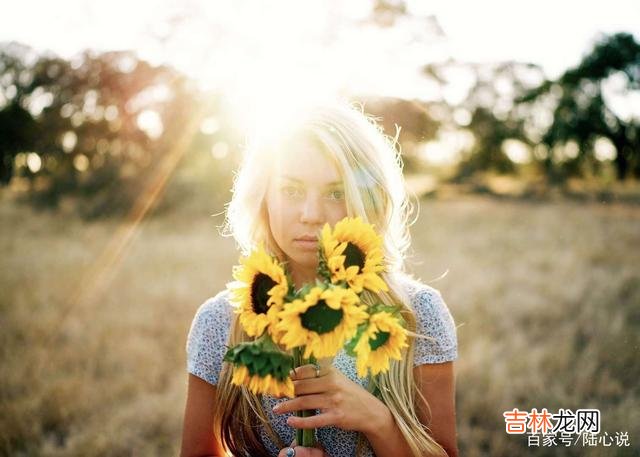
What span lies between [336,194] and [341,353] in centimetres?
66

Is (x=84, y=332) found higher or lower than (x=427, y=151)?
lower

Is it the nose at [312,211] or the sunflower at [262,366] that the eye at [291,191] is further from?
the sunflower at [262,366]

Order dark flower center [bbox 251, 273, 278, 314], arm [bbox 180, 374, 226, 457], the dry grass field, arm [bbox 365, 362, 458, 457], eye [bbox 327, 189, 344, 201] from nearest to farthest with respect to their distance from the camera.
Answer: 1. dark flower center [bbox 251, 273, 278, 314]
2. eye [bbox 327, 189, 344, 201]
3. arm [bbox 365, 362, 458, 457]
4. arm [bbox 180, 374, 226, 457]
5. the dry grass field

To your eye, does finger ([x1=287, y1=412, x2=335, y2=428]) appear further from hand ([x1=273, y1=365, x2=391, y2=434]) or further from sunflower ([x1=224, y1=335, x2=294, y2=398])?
sunflower ([x1=224, y1=335, x2=294, y2=398])

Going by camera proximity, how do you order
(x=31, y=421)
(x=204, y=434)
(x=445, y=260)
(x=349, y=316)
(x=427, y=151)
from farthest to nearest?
(x=427, y=151)
(x=445, y=260)
(x=31, y=421)
(x=204, y=434)
(x=349, y=316)

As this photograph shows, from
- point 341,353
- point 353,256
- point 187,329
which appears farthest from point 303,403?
point 187,329

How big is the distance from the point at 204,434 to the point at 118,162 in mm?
17063

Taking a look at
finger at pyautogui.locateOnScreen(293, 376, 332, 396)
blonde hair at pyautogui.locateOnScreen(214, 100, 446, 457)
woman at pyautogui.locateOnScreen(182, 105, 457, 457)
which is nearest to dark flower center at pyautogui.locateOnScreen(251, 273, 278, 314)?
finger at pyautogui.locateOnScreen(293, 376, 332, 396)

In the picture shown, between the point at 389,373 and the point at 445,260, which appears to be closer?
the point at 389,373

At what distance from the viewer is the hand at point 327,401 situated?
1324 mm

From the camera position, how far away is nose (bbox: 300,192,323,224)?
5.37ft

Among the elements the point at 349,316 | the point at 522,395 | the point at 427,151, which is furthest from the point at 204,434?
Answer: the point at 427,151

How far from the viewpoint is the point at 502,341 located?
580cm

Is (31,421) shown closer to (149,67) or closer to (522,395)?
(522,395)
